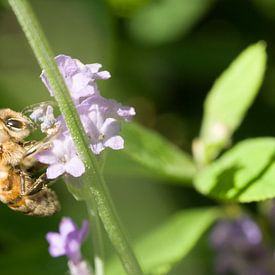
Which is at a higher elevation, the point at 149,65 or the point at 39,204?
the point at 149,65

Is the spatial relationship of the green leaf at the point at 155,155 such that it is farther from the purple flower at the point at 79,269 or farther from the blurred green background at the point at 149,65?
the blurred green background at the point at 149,65

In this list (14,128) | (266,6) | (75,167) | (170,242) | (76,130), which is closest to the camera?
(76,130)

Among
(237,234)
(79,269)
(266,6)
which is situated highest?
(266,6)

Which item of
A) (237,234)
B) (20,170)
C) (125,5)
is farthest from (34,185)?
(125,5)

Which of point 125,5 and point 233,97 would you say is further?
point 125,5

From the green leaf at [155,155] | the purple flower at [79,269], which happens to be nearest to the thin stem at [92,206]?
the purple flower at [79,269]

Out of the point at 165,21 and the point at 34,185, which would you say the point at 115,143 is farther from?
the point at 165,21
